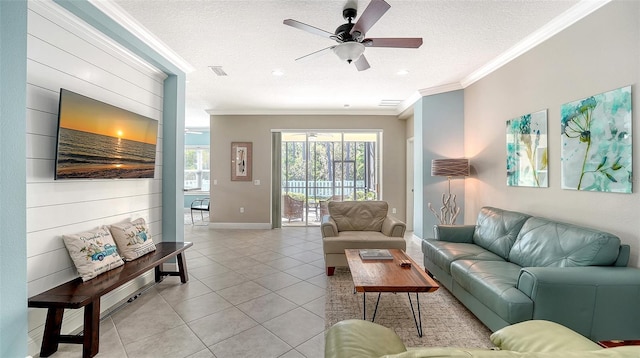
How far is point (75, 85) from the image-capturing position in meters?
2.38

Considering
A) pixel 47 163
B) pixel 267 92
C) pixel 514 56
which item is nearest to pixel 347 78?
pixel 267 92

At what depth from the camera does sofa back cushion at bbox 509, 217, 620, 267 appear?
2064 millimetres

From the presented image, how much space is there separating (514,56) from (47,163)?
4868 millimetres

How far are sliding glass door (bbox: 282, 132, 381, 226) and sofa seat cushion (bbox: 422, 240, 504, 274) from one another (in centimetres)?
352

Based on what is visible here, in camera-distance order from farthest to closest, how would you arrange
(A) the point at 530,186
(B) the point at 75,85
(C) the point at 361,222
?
(C) the point at 361,222 < (A) the point at 530,186 < (B) the point at 75,85

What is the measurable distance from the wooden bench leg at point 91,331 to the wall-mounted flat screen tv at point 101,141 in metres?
1.03

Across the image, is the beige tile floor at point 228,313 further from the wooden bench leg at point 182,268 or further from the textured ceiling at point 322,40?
the textured ceiling at point 322,40

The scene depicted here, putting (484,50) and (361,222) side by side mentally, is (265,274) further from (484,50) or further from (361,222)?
(484,50)

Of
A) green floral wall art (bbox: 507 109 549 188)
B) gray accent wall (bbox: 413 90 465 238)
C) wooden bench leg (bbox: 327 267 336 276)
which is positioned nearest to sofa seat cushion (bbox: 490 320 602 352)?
green floral wall art (bbox: 507 109 549 188)

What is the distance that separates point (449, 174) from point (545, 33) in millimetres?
2009

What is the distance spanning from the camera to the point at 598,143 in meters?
2.37

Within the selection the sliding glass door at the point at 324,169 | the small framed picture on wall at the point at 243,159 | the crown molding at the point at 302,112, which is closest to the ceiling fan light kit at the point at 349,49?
the crown molding at the point at 302,112

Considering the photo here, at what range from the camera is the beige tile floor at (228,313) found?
208cm

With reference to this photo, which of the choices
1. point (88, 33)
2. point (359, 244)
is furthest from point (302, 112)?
point (88, 33)
